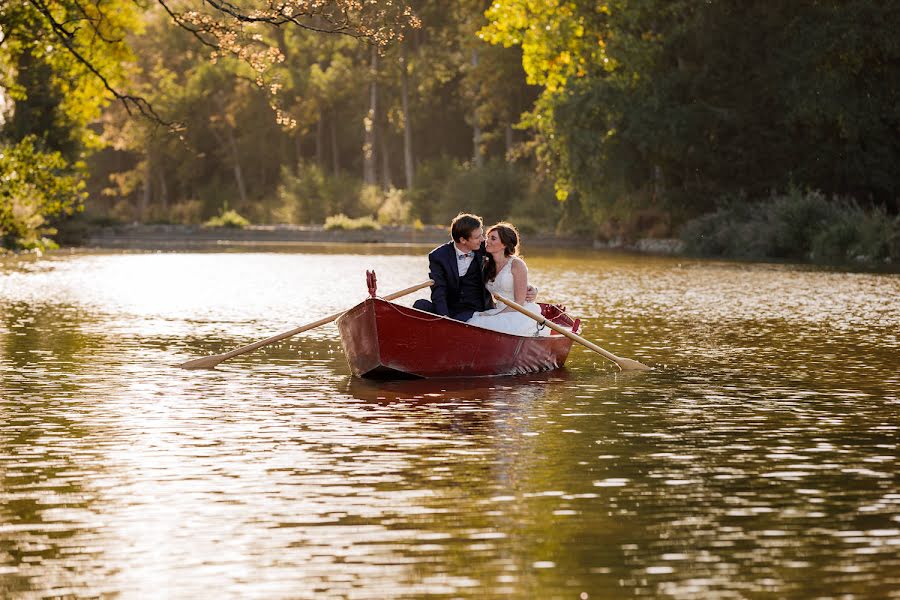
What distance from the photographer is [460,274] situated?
18.1m

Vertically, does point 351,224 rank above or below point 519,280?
above

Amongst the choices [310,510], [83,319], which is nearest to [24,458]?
[310,510]

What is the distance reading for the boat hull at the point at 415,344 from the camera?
1673 cm

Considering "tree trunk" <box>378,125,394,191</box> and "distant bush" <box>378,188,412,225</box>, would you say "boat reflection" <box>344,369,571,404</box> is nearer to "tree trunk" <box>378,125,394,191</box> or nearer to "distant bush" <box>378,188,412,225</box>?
"distant bush" <box>378,188,412,225</box>

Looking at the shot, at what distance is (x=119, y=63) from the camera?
5231 cm

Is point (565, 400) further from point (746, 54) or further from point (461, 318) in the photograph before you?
point (746, 54)

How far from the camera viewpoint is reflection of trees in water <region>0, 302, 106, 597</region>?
855 cm

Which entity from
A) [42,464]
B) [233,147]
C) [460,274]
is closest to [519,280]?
[460,274]

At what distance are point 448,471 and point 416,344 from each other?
5.66 metres

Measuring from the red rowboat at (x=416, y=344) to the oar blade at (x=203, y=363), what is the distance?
171 cm

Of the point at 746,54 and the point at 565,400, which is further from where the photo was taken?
the point at 746,54

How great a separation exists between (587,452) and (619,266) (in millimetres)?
34236

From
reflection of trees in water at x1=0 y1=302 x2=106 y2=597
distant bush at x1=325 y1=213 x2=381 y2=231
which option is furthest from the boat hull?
distant bush at x1=325 y1=213 x2=381 y2=231

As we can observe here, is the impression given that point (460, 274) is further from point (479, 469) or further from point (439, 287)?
point (479, 469)
